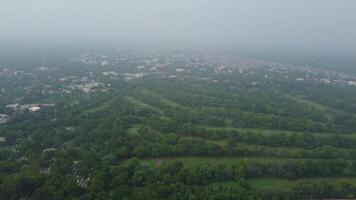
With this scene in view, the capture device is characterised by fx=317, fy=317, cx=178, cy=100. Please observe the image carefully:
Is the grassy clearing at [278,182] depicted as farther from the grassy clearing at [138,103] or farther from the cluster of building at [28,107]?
the cluster of building at [28,107]

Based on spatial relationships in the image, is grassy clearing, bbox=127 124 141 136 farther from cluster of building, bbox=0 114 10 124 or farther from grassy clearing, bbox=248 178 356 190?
cluster of building, bbox=0 114 10 124

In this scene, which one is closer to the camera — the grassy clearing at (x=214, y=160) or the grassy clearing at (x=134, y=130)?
the grassy clearing at (x=214, y=160)

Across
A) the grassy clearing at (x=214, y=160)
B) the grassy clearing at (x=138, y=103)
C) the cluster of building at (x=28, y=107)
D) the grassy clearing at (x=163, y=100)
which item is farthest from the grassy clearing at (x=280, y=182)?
the cluster of building at (x=28, y=107)

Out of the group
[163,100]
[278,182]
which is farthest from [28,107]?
[278,182]

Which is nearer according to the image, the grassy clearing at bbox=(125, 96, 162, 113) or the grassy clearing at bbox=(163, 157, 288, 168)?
the grassy clearing at bbox=(163, 157, 288, 168)

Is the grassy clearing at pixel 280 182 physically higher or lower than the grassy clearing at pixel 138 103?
lower

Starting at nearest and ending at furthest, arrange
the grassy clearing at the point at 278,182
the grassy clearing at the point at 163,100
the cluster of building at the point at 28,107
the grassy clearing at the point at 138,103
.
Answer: the grassy clearing at the point at 278,182
the cluster of building at the point at 28,107
the grassy clearing at the point at 138,103
the grassy clearing at the point at 163,100

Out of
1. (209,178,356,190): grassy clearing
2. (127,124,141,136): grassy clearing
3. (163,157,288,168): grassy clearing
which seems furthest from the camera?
(127,124,141,136): grassy clearing

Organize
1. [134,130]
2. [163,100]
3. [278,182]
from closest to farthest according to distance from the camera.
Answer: [278,182] → [134,130] → [163,100]

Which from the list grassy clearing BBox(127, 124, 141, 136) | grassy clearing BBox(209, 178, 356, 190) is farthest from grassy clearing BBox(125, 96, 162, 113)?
grassy clearing BBox(209, 178, 356, 190)

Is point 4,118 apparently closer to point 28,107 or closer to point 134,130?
point 28,107

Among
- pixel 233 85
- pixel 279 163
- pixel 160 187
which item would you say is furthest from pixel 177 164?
pixel 233 85

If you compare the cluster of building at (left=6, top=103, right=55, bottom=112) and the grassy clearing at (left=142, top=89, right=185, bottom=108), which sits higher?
the grassy clearing at (left=142, top=89, right=185, bottom=108)
